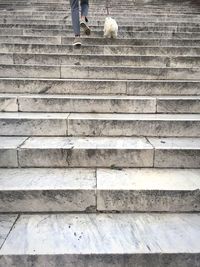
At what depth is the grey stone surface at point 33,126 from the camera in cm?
362

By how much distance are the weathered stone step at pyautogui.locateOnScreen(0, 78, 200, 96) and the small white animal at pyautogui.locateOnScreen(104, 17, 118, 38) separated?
2283 mm

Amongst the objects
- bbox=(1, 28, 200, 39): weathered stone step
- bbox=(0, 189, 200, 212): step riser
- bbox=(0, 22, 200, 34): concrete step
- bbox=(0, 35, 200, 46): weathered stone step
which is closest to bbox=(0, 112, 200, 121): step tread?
bbox=(0, 189, 200, 212): step riser

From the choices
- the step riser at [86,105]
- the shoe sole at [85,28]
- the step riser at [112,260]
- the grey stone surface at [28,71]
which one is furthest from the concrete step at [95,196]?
the shoe sole at [85,28]

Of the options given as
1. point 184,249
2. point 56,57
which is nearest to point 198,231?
point 184,249

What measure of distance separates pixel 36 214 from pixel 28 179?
15.7 inches

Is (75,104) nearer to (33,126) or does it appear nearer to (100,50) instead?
(33,126)

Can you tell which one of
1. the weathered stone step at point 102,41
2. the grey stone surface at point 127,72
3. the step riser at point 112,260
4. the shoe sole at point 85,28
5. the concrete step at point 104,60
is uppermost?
the shoe sole at point 85,28

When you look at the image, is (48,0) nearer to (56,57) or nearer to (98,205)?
(56,57)

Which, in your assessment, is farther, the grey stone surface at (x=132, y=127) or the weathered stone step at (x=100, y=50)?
the weathered stone step at (x=100, y=50)

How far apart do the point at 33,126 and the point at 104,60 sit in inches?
95.0

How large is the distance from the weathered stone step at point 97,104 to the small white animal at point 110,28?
9.33 feet

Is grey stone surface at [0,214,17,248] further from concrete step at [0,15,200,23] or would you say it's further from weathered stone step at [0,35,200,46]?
concrete step at [0,15,200,23]

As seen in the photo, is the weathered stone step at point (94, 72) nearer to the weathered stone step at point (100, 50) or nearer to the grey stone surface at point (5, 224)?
the weathered stone step at point (100, 50)

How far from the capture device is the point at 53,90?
4520 millimetres
